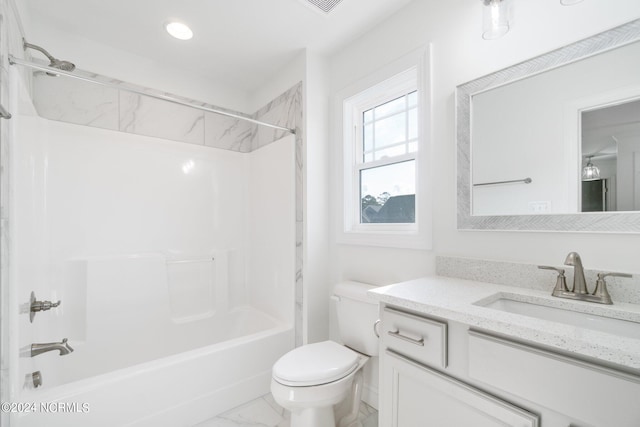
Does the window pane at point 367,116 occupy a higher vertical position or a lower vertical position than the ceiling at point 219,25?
lower

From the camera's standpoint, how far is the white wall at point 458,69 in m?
1.03

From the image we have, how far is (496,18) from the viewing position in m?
1.09

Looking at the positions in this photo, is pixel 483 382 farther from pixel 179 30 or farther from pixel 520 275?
pixel 179 30

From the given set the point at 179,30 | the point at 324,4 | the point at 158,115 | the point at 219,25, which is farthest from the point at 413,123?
the point at 158,115

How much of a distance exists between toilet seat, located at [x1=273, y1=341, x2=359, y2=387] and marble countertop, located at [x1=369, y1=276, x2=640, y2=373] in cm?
54

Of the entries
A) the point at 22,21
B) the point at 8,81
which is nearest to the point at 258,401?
the point at 8,81

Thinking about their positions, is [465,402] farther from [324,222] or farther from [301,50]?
[301,50]

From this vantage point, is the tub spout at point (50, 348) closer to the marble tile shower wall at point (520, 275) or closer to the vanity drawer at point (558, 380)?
the vanity drawer at point (558, 380)

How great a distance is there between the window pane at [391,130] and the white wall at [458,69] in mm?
310

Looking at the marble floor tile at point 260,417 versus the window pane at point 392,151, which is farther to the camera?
the window pane at point 392,151

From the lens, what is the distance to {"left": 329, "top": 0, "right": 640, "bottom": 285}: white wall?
1026 millimetres

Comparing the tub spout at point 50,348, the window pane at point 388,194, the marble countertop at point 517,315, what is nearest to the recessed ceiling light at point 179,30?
the window pane at point 388,194

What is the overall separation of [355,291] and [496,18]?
1438 millimetres

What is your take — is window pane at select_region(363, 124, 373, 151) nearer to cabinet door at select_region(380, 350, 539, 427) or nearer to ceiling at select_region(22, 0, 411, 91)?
ceiling at select_region(22, 0, 411, 91)
